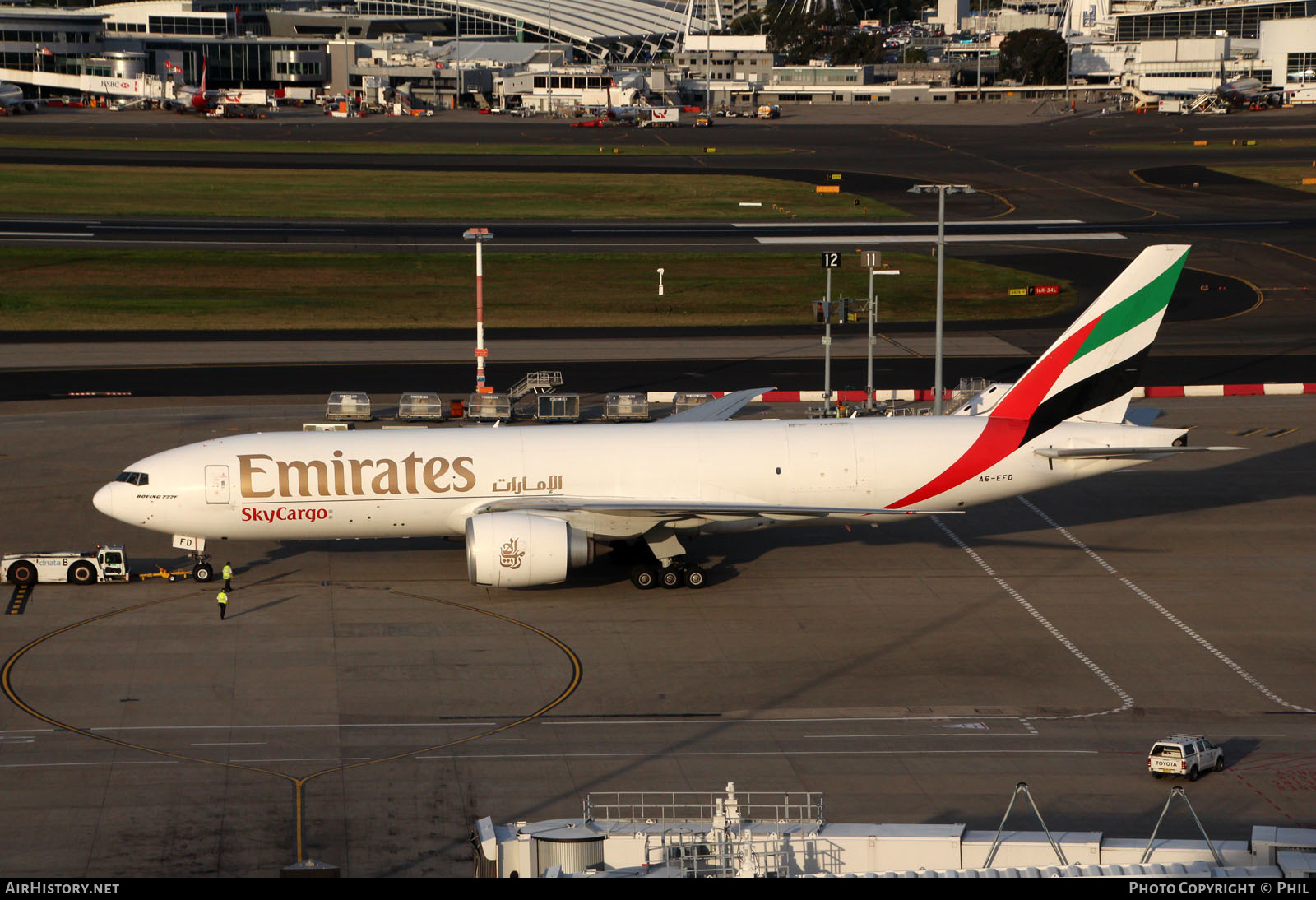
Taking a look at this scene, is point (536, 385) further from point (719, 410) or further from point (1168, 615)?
point (1168, 615)

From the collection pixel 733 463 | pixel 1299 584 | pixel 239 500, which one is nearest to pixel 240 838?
pixel 239 500

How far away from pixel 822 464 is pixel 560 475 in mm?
8161

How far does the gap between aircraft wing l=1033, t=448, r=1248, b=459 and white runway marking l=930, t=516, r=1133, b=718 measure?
4.32 meters

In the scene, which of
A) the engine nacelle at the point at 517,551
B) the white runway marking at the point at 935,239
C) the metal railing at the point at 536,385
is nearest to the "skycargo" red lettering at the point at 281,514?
the engine nacelle at the point at 517,551

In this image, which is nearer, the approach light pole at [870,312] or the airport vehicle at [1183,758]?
the airport vehicle at [1183,758]

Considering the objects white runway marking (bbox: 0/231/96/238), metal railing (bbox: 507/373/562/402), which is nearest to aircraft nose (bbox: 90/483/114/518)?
metal railing (bbox: 507/373/562/402)

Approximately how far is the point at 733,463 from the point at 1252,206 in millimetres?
96602

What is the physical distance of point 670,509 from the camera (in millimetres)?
42625

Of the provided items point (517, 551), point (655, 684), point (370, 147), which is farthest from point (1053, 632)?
point (370, 147)

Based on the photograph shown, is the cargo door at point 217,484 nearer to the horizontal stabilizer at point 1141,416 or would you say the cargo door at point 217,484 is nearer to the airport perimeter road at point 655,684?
the airport perimeter road at point 655,684

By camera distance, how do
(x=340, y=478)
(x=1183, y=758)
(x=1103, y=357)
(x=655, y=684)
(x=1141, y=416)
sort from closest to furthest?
(x=1183, y=758), (x=655, y=684), (x=340, y=478), (x=1103, y=357), (x=1141, y=416)

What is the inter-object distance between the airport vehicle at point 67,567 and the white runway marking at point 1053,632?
1075 inches

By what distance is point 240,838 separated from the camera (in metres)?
28.3

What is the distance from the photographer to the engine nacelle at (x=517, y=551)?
4172 centimetres
